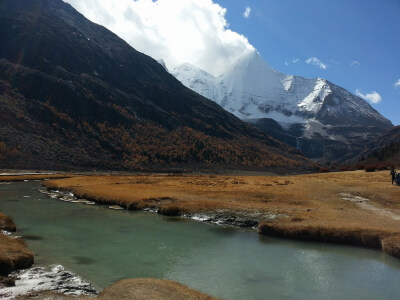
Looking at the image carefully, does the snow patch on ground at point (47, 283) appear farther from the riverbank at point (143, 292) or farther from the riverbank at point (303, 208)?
the riverbank at point (303, 208)

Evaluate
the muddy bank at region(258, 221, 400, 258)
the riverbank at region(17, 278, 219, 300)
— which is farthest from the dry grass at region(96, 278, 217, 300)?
the muddy bank at region(258, 221, 400, 258)

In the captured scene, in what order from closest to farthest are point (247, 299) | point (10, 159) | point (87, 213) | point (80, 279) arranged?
point (247, 299)
point (80, 279)
point (87, 213)
point (10, 159)

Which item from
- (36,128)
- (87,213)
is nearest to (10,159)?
(36,128)

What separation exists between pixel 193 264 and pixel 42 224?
22.9 metres

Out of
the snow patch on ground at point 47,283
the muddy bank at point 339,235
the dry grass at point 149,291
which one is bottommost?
the snow patch on ground at point 47,283

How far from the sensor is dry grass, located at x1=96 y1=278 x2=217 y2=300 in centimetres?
2024

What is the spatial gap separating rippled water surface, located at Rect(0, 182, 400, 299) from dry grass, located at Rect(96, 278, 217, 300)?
79.7 inches

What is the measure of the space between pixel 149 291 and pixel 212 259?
11079 millimetres

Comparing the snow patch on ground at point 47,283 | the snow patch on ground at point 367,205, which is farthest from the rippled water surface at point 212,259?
the snow patch on ground at point 367,205

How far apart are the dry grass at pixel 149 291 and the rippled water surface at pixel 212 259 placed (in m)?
2.02

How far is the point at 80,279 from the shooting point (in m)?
24.2

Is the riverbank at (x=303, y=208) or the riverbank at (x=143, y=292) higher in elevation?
the riverbank at (x=303, y=208)

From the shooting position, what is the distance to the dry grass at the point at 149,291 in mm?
20237

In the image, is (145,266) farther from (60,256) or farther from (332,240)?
(332,240)
